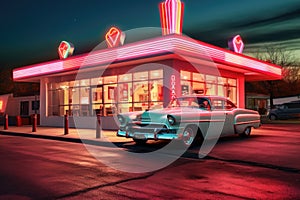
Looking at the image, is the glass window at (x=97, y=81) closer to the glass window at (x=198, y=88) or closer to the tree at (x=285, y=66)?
the glass window at (x=198, y=88)

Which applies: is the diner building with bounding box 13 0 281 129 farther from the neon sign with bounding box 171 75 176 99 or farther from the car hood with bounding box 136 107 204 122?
the car hood with bounding box 136 107 204 122

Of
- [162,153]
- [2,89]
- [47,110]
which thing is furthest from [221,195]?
[2,89]

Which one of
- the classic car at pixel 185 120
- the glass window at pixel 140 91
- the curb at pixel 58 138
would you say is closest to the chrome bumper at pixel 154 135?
the classic car at pixel 185 120

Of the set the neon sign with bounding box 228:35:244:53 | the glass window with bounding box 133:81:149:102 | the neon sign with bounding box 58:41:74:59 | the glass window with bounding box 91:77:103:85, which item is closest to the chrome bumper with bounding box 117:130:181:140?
the glass window with bounding box 133:81:149:102

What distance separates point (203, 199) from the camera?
201 inches

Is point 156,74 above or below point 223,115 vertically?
above

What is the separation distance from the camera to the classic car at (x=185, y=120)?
33.7 feet

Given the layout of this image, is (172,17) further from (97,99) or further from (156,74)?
(97,99)

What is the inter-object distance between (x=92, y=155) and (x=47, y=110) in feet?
53.1

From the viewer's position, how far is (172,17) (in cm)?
1575

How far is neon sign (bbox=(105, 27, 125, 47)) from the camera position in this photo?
17.5m

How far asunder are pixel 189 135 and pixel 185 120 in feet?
2.35

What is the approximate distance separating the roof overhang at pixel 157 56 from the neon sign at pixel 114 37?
0.55 m

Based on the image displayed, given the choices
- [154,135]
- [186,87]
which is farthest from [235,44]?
[154,135]
